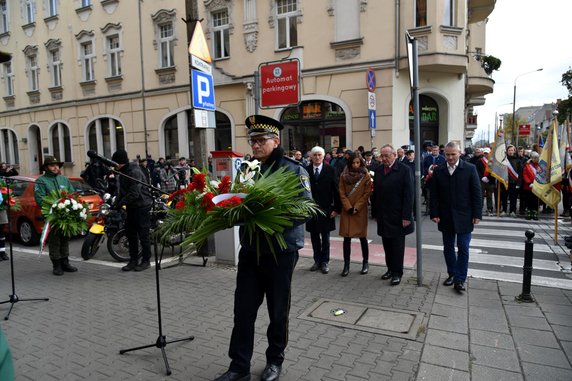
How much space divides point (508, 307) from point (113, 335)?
14.6 ft

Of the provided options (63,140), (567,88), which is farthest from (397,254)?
(567,88)

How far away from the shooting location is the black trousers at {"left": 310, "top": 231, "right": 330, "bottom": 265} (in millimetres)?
6492

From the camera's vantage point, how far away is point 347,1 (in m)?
15.2

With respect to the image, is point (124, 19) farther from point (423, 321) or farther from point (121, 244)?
point (423, 321)

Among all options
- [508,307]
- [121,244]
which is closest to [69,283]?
[121,244]

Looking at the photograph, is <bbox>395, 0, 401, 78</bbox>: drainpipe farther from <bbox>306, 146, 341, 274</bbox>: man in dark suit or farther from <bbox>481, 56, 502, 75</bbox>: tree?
<bbox>481, 56, 502, 75</bbox>: tree

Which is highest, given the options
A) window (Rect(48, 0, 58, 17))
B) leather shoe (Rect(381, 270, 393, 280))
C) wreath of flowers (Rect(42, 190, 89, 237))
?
window (Rect(48, 0, 58, 17))

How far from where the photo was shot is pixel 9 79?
1027 inches

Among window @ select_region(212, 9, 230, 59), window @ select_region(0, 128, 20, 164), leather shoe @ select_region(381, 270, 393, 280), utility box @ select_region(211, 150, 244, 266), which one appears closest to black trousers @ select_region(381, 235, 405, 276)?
leather shoe @ select_region(381, 270, 393, 280)

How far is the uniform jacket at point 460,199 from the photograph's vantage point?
17.8 feet

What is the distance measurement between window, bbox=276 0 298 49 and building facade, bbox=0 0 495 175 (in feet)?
0.14

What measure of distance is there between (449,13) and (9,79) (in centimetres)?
2568

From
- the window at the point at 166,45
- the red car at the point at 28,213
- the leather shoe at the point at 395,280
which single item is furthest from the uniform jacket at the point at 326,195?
the window at the point at 166,45

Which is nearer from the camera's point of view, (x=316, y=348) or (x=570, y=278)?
(x=316, y=348)
